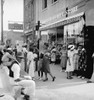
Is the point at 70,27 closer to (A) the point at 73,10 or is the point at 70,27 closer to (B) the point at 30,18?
(A) the point at 73,10

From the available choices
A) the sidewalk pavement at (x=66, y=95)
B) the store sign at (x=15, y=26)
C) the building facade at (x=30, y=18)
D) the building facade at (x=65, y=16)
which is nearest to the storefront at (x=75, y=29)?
the building facade at (x=65, y=16)

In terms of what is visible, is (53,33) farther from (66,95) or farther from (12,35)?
(12,35)

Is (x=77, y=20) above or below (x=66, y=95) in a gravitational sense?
above

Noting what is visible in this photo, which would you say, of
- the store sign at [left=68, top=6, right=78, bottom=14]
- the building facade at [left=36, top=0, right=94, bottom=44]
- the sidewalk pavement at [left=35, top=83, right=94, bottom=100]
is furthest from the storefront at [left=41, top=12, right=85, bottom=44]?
the sidewalk pavement at [left=35, top=83, right=94, bottom=100]

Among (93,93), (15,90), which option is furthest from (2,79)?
(93,93)

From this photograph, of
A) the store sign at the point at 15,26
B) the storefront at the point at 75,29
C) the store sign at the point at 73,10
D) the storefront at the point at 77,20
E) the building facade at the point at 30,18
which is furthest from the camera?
the store sign at the point at 15,26

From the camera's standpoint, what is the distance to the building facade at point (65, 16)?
39.9 ft

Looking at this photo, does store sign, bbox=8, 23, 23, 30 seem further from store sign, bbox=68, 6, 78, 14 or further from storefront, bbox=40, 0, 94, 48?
store sign, bbox=68, 6, 78, 14

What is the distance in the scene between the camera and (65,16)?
16.4 meters

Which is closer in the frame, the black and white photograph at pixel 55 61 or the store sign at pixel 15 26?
the black and white photograph at pixel 55 61

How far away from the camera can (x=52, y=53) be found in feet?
57.5

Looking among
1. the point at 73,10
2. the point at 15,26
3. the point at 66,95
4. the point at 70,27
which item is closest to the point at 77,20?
the point at 70,27

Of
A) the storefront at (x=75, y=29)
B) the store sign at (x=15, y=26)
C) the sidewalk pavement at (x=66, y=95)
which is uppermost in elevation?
the store sign at (x=15, y=26)

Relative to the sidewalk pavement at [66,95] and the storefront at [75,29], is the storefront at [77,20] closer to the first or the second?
the storefront at [75,29]
